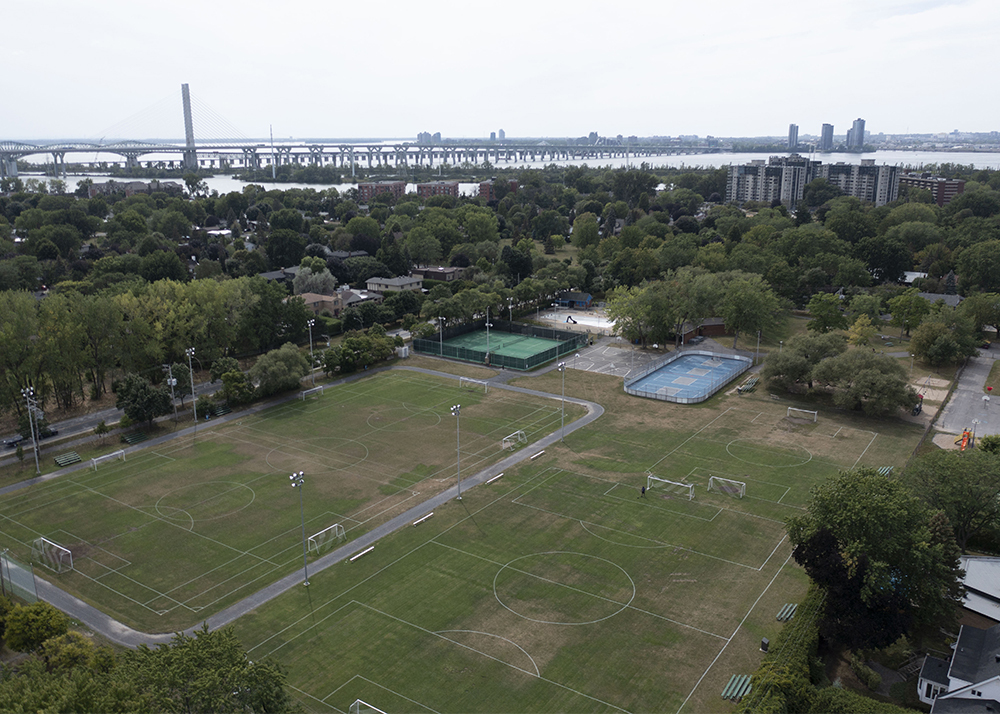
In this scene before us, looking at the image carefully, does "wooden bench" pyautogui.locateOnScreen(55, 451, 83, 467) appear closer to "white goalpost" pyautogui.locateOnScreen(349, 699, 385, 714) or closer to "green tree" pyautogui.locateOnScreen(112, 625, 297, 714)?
"green tree" pyautogui.locateOnScreen(112, 625, 297, 714)

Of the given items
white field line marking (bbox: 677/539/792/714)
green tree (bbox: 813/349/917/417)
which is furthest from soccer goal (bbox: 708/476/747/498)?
green tree (bbox: 813/349/917/417)

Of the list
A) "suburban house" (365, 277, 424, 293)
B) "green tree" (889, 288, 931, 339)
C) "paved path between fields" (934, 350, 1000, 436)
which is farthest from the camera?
"suburban house" (365, 277, 424, 293)

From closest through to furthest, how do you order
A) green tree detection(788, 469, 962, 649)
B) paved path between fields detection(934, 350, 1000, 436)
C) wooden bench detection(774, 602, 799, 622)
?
green tree detection(788, 469, 962, 649) → wooden bench detection(774, 602, 799, 622) → paved path between fields detection(934, 350, 1000, 436)

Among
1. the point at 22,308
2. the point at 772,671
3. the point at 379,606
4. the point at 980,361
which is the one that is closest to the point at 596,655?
the point at 772,671

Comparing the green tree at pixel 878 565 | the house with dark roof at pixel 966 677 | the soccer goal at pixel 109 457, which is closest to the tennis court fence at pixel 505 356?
the soccer goal at pixel 109 457

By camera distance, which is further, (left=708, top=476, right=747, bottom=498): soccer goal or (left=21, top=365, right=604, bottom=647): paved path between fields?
(left=708, top=476, right=747, bottom=498): soccer goal

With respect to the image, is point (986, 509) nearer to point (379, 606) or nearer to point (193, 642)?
point (379, 606)
